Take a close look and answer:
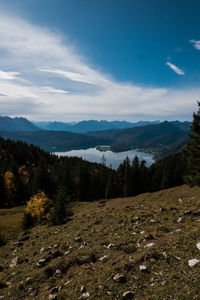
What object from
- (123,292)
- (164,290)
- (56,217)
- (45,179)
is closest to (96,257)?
(123,292)

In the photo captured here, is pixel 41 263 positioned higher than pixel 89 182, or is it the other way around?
pixel 41 263

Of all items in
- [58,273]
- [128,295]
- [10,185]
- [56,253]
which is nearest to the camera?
[128,295]

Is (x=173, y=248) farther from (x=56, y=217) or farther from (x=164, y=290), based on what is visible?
(x=56, y=217)

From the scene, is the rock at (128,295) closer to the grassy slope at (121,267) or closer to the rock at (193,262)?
the grassy slope at (121,267)

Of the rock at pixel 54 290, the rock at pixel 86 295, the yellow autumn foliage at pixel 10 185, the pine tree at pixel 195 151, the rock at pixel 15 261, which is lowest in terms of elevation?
the yellow autumn foliage at pixel 10 185

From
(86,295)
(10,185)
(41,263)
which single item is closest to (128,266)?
(86,295)

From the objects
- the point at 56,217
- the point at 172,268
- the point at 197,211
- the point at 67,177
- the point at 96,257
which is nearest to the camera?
the point at 172,268

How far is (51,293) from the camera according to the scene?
8.97 metres

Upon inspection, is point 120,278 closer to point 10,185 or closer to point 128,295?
point 128,295

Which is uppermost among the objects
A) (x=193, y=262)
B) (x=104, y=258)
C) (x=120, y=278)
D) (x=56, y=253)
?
(x=193, y=262)

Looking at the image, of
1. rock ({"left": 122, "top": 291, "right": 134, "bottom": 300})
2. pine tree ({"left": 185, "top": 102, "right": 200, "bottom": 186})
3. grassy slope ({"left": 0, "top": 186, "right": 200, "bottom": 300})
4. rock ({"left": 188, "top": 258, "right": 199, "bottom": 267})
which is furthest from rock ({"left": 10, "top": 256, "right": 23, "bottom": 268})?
pine tree ({"left": 185, "top": 102, "right": 200, "bottom": 186})

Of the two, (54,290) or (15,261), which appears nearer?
(54,290)

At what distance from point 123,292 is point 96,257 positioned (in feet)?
14.7

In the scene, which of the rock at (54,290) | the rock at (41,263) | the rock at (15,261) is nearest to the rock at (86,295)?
the rock at (54,290)
